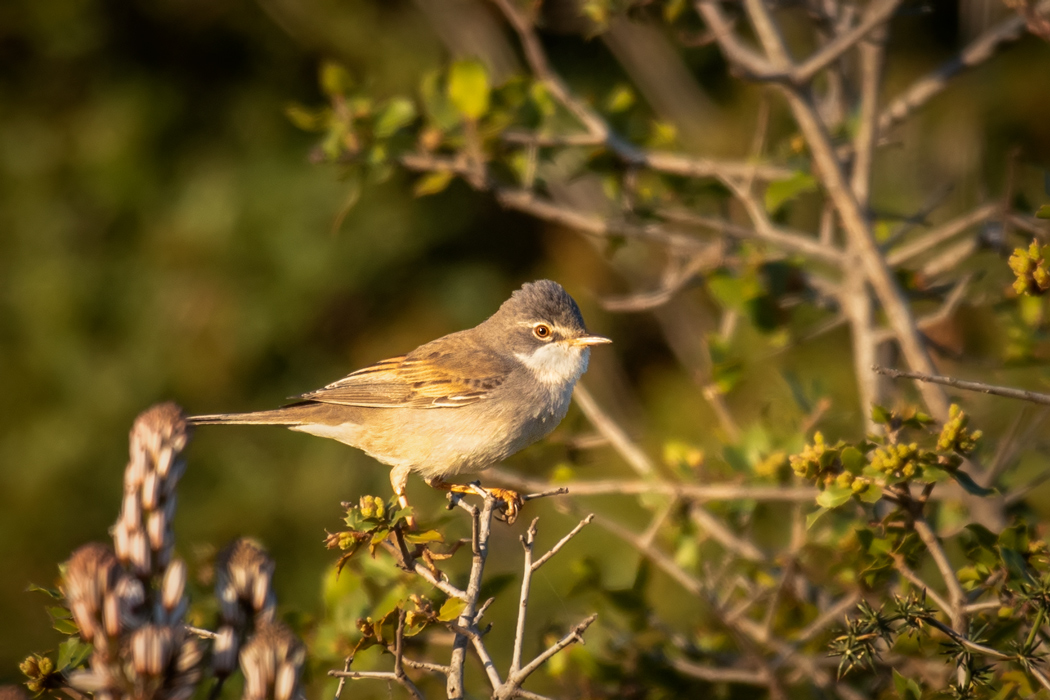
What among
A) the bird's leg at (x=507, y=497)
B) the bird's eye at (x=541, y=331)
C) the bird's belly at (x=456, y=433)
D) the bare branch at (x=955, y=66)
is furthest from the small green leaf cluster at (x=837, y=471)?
the bare branch at (x=955, y=66)

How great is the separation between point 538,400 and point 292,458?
4665 millimetres

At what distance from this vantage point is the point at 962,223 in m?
3.77

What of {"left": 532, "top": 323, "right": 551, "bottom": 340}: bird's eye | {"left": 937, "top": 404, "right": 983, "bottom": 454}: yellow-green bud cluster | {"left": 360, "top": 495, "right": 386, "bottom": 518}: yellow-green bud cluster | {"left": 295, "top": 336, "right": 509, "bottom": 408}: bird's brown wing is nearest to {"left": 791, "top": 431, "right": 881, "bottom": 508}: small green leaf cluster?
{"left": 937, "top": 404, "right": 983, "bottom": 454}: yellow-green bud cluster

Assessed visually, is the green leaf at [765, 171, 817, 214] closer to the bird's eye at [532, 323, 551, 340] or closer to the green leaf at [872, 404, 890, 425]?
the bird's eye at [532, 323, 551, 340]

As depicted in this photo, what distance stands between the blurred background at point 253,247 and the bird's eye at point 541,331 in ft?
10.5

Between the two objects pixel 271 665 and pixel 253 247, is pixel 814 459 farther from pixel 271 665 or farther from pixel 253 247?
pixel 253 247

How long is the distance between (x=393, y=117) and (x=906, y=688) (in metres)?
2.84

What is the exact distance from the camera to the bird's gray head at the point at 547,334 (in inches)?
163

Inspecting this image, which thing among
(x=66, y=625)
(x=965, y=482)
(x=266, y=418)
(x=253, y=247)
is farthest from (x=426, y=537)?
(x=253, y=247)

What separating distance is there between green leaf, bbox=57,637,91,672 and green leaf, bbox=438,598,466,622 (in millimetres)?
890

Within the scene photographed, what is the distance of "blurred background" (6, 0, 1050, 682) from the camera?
7762 millimetres

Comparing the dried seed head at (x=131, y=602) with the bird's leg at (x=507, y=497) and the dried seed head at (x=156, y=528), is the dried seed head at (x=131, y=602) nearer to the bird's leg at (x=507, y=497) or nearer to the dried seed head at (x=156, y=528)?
the dried seed head at (x=156, y=528)

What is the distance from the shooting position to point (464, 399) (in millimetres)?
4094

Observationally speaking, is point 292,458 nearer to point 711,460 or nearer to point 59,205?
point 59,205
